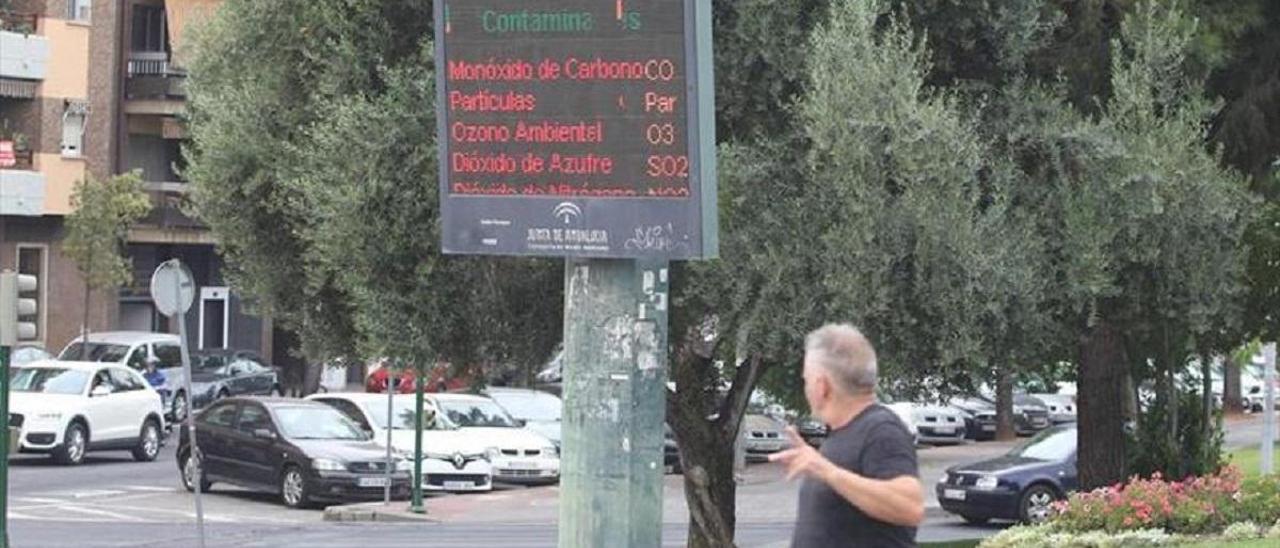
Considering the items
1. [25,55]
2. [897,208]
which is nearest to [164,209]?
[25,55]

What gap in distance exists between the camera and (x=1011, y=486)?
89.5 ft

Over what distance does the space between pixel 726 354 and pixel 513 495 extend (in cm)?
1617

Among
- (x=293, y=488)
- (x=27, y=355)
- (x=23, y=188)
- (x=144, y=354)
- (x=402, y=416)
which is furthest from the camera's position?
(x=23, y=188)

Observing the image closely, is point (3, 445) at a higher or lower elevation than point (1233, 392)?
lower

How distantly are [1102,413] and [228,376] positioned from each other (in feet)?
89.8

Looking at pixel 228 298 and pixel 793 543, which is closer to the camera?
pixel 793 543

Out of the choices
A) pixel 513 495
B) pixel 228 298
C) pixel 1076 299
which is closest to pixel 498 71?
pixel 1076 299

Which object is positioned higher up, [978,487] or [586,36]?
[586,36]

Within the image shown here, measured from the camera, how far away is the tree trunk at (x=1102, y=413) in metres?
19.2

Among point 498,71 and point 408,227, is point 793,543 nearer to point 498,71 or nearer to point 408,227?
point 498,71

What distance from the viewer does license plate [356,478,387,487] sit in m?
28.2

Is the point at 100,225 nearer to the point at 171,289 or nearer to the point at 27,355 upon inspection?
the point at 27,355

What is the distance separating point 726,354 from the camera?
1590 centimetres

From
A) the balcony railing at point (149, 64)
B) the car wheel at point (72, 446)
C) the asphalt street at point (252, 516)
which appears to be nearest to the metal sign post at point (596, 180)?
the asphalt street at point (252, 516)
